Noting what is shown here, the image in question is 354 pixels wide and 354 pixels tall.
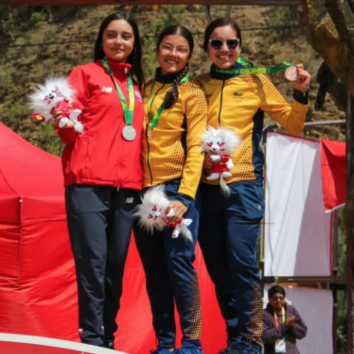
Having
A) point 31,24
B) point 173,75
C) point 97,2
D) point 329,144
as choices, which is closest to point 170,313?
point 173,75

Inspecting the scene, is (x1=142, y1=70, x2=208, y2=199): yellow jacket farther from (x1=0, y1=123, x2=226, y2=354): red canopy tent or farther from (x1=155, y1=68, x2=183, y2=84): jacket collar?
(x1=0, y1=123, x2=226, y2=354): red canopy tent

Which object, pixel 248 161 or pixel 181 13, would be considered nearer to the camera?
pixel 248 161

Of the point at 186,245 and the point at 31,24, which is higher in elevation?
the point at 31,24

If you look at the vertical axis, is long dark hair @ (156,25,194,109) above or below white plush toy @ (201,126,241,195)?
above

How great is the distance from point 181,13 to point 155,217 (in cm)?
1618

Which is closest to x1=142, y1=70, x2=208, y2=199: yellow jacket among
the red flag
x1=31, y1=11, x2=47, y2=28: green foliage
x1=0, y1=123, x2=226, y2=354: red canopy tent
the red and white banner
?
x1=0, y1=123, x2=226, y2=354: red canopy tent

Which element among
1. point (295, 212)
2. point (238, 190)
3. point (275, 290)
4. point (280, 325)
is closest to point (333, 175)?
point (295, 212)

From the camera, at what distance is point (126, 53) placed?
492 cm

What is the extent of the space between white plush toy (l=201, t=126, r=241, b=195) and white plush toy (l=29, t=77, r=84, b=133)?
0.71 metres

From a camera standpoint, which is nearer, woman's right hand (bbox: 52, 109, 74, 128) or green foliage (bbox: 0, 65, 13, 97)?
woman's right hand (bbox: 52, 109, 74, 128)

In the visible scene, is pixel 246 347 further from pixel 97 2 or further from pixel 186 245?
pixel 97 2

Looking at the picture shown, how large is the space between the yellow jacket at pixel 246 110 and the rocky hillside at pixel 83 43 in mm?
13336

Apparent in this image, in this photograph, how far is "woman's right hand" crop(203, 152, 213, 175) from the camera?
15.7 feet

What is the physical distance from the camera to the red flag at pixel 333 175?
9953 millimetres
